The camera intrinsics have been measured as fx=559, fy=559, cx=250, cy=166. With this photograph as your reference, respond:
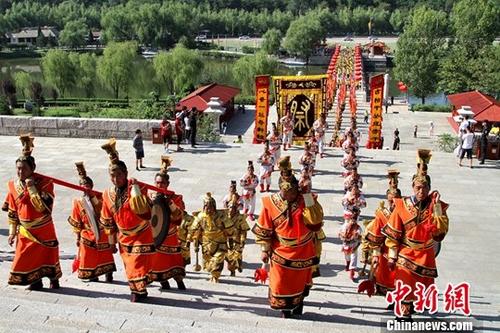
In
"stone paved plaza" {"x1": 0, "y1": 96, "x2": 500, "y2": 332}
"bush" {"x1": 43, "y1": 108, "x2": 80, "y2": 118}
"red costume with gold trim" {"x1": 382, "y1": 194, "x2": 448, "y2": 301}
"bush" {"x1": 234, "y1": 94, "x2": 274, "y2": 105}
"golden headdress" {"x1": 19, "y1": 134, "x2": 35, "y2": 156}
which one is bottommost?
"bush" {"x1": 234, "y1": 94, "x2": 274, "y2": 105}

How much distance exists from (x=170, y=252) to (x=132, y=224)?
969mm

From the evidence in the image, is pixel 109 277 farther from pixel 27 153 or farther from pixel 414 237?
pixel 414 237

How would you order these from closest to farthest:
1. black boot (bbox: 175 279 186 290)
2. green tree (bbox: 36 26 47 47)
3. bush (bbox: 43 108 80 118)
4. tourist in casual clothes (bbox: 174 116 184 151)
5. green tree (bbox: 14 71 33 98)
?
black boot (bbox: 175 279 186 290), tourist in casual clothes (bbox: 174 116 184 151), bush (bbox: 43 108 80 118), green tree (bbox: 14 71 33 98), green tree (bbox: 36 26 47 47)

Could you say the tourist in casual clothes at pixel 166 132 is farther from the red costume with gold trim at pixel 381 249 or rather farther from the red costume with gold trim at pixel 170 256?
the red costume with gold trim at pixel 381 249

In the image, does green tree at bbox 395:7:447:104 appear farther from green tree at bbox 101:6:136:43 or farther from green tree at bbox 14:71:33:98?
green tree at bbox 101:6:136:43

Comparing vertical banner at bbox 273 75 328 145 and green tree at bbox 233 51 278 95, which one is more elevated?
vertical banner at bbox 273 75 328 145

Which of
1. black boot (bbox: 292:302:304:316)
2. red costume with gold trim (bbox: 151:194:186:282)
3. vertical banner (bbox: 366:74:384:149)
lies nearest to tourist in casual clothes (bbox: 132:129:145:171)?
red costume with gold trim (bbox: 151:194:186:282)

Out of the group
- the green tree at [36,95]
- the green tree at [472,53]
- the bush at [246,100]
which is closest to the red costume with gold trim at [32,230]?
the green tree at [36,95]

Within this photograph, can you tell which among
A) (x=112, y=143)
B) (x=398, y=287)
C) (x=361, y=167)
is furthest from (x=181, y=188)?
(x=398, y=287)

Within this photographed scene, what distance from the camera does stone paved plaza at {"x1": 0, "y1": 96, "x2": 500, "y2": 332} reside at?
18.6ft

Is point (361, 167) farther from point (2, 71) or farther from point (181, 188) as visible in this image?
point (2, 71)

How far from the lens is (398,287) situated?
6180 mm

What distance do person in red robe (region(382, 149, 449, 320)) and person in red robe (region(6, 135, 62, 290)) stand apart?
406 cm

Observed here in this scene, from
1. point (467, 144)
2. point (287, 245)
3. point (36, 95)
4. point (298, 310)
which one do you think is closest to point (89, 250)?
point (287, 245)
